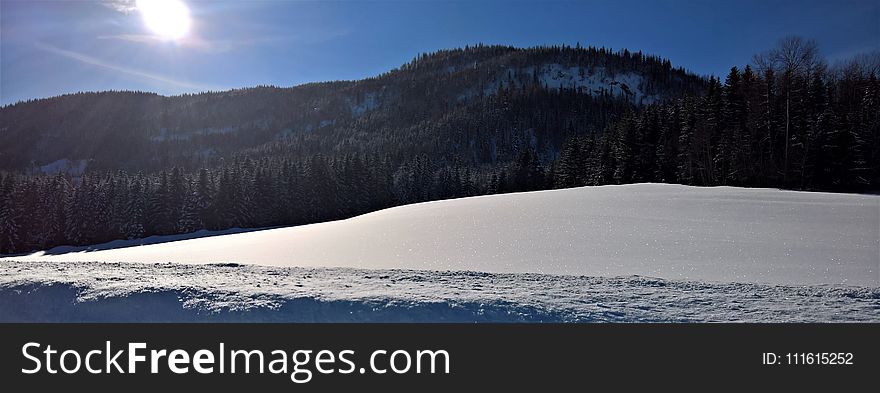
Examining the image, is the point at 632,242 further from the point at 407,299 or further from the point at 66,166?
the point at 66,166

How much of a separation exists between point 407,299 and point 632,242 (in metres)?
6.36

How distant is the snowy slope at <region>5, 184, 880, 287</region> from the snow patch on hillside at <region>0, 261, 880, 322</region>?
0.94 m

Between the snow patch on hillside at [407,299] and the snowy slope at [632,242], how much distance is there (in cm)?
94

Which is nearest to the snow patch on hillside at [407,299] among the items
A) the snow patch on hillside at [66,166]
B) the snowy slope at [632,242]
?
the snowy slope at [632,242]

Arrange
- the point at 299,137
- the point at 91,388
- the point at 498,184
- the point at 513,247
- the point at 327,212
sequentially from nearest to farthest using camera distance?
the point at 91,388 < the point at 513,247 < the point at 327,212 < the point at 498,184 < the point at 299,137

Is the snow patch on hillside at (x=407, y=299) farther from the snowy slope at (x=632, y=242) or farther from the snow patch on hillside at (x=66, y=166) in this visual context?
the snow patch on hillside at (x=66, y=166)

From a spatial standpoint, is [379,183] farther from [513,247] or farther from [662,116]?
[513,247]

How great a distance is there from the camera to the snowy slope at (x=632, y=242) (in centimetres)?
768

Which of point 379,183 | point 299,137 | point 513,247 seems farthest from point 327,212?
point 299,137

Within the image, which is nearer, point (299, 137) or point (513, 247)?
point (513, 247)

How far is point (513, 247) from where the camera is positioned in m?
9.91

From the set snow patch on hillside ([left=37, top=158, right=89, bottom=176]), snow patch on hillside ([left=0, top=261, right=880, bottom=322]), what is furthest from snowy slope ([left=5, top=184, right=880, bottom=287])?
snow patch on hillside ([left=37, top=158, right=89, bottom=176])

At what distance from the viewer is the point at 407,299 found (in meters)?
5.54

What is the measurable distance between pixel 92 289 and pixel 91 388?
2563 millimetres
